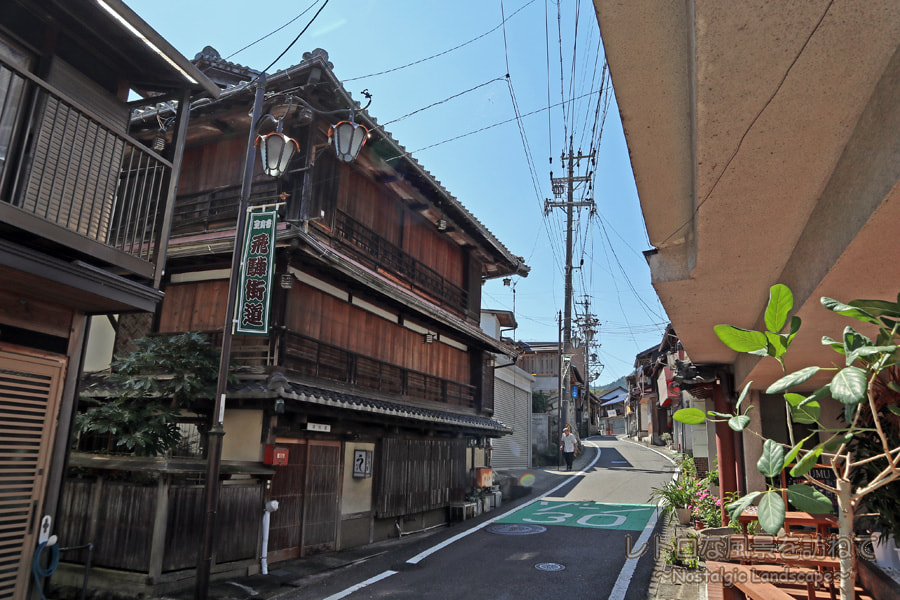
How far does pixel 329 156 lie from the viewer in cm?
1374

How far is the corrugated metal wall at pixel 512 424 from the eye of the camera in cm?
2823

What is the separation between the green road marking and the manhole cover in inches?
19.6

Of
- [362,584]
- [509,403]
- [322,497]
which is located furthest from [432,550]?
[509,403]

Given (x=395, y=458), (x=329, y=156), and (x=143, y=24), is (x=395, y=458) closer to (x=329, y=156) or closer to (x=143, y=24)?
(x=329, y=156)

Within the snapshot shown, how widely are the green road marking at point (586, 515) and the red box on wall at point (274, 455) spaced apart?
7.86 meters

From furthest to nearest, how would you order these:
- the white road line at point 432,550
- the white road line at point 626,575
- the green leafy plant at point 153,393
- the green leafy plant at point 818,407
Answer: the green leafy plant at point 153,393 → the white road line at point 432,550 → the white road line at point 626,575 → the green leafy plant at point 818,407

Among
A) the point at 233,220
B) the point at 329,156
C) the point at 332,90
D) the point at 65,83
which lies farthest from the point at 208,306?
the point at 65,83

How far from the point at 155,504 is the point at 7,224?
510 cm

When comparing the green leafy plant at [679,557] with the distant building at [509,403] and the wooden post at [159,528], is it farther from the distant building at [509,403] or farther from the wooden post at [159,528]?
the distant building at [509,403]

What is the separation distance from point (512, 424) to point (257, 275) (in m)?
22.3

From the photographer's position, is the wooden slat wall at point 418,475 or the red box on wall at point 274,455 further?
the wooden slat wall at point 418,475

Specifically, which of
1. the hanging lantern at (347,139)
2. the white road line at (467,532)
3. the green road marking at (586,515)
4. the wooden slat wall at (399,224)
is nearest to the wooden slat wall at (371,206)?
the wooden slat wall at (399,224)

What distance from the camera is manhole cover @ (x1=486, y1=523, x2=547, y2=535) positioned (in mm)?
14141

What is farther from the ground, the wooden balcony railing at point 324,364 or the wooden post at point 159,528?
the wooden balcony railing at point 324,364
